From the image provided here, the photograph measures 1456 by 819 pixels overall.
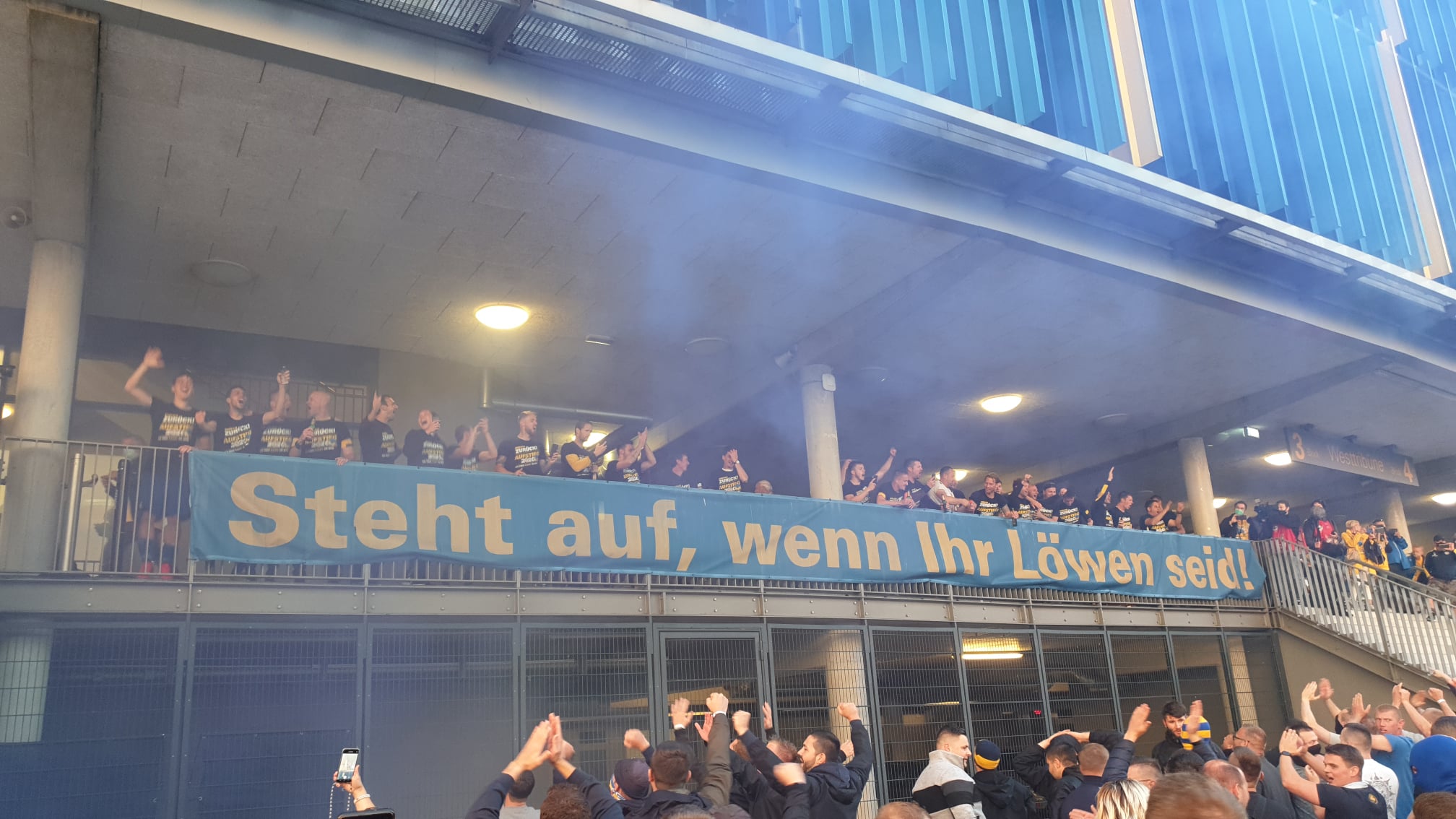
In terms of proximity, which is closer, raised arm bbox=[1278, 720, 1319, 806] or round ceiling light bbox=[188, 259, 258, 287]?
raised arm bbox=[1278, 720, 1319, 806]

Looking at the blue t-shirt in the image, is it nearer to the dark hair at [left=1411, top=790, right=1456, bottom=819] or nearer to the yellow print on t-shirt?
the dark hair at [left=1411, top=790, right=1456, bottom=819]

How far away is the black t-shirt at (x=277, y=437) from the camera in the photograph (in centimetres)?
973

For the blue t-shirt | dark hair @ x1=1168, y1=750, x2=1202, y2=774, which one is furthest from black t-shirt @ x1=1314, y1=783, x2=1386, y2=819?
the blue t-shirt

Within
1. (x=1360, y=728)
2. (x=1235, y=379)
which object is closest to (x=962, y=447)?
(x=1235, y=379)

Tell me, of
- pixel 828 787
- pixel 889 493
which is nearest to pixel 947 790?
pixel 828 787

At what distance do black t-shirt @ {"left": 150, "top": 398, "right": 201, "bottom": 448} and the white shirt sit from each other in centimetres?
Result: 942

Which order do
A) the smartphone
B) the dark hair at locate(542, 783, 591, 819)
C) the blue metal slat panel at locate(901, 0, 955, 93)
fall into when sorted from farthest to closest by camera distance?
1. the blue metal slat panel at locate(901, 0, 955, 93)
2. the dark hair at locate(542, 783, 591, 819)
3. the smartphone

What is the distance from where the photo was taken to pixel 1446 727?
21.7 ft

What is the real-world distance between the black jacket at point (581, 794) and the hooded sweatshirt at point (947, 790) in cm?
326

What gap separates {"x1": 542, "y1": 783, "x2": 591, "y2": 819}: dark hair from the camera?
4125 millimetres

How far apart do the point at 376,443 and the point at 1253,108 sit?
10563mm

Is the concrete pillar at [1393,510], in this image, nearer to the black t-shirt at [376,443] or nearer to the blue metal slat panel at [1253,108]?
the blue metal slat panel at [1253,108]

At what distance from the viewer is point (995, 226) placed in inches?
411

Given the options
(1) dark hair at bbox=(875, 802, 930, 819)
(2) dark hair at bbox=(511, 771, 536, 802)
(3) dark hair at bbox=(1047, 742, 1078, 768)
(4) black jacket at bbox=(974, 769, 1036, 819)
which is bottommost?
(4) black jacket at bbox=(974, 769, 1036, 819)
